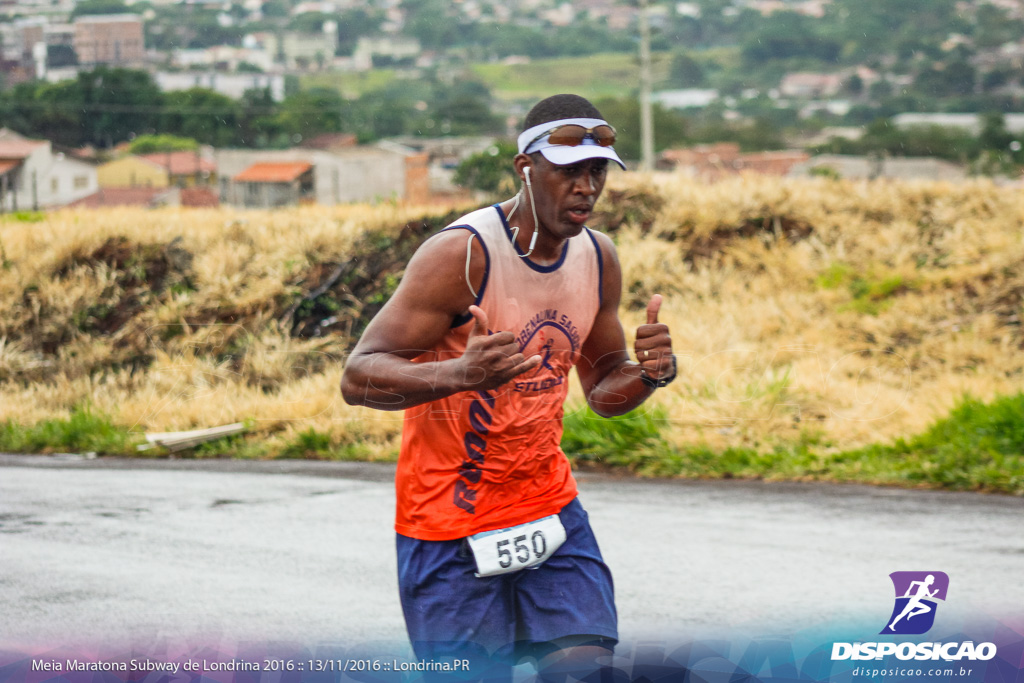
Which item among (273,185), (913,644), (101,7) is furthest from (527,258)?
(273,185)

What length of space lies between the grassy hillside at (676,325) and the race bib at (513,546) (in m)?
5.30

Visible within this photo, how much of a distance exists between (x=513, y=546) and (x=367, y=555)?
3688 mm

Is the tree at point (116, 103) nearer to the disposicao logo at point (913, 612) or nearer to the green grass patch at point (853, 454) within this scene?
the green grass patch at point (853, 454)

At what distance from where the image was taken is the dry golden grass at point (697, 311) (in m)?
9.49

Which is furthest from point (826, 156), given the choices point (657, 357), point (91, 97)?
point (657, 357)

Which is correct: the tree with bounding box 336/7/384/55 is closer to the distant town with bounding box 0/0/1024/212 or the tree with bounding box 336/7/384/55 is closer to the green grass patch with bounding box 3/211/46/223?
the distant town with bounding box 0/0/1024/212

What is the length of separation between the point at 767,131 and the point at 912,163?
7.47m

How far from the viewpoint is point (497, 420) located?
3029 millimetres

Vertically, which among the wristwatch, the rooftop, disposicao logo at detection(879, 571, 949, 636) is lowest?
the rooftop

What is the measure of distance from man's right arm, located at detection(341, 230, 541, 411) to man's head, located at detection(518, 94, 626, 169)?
1.02 feet

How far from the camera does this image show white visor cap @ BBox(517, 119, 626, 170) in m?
2.92

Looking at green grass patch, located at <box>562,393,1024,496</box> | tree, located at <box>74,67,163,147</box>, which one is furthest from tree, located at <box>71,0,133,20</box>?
green grass patch, located at <box>562,393,1024,496</box>

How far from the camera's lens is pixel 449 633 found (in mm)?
2967

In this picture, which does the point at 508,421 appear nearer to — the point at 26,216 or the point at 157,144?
the point at 26,216
